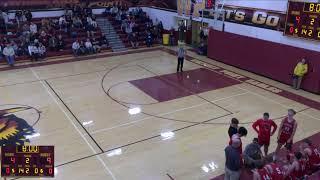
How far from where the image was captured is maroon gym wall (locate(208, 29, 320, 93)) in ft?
43.5

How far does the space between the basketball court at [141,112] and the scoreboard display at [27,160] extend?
240 cm

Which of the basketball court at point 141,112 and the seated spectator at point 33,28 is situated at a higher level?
the seated spectator at point 33,28

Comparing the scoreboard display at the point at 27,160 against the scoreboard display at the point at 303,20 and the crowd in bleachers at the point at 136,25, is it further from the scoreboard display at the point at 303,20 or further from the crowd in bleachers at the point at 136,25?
the crowd in bleachers at the point at 136,25

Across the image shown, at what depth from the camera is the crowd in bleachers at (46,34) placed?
1822 centimetres

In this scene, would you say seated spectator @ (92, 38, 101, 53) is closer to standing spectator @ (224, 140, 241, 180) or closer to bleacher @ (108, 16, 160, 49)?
bleacher @ (108, 16, 160, 49)

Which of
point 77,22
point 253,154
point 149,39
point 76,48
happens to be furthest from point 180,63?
point 77,22

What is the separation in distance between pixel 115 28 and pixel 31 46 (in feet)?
21.0

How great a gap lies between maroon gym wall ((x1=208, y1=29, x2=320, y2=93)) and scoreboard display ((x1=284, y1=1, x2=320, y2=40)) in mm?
681

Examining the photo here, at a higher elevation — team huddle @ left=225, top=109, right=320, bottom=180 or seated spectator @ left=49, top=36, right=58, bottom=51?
seated spectator @ left=49, top=36, right=58, bottom=51

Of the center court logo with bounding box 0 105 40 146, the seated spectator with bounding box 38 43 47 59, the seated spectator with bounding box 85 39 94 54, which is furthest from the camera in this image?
the seated spectator with bounding box 85 39 94 54

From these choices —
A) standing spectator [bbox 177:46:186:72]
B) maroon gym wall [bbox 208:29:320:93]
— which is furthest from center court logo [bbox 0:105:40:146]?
maroon gym wall [bbox 208:29:320:93]

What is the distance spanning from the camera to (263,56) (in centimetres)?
1529

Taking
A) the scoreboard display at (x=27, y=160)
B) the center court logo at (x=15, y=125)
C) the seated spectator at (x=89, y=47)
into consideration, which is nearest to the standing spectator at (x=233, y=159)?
the scoreboard display at (x=27, y=160)

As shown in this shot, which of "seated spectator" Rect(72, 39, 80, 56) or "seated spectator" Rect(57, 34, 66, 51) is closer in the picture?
"seated spectator" Rect(72, 39, 80, 56)
